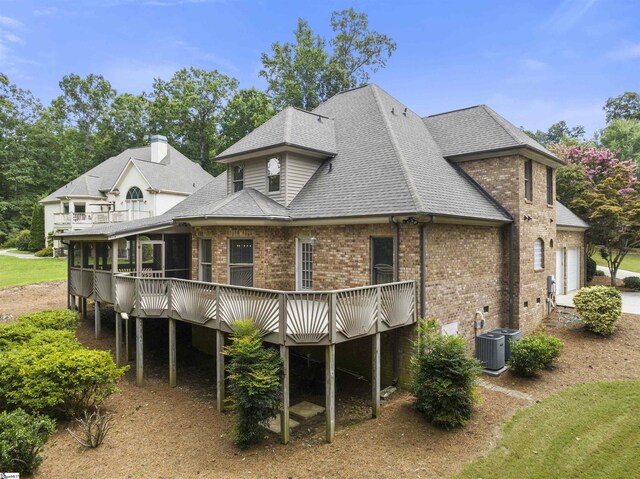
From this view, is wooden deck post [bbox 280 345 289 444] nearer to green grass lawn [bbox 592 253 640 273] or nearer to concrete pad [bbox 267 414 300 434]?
concrete pad [bbox 267 414 300 434]

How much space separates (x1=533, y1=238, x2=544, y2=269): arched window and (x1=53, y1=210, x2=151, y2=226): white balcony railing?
84.0ft

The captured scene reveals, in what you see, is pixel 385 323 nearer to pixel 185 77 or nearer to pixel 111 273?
pixel 111 273

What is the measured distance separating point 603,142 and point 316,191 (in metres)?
52.0

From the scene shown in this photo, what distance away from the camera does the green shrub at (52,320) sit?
11.7 m

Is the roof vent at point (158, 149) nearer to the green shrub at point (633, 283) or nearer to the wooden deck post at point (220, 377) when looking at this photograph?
the wooden deck post at point (220, 377)

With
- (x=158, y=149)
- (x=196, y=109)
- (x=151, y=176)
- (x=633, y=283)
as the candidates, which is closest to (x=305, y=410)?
(x=633, y=283)

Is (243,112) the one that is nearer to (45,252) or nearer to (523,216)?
(45,252)

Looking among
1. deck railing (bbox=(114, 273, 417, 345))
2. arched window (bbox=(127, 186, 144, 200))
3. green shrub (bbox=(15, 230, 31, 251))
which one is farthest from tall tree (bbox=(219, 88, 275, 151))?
deck railing (bbox=(114, 273, 417, 345))

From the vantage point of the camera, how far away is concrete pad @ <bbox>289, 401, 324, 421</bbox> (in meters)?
9.03

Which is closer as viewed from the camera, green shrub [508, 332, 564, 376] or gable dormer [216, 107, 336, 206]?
green shrub [508, 332, 564, 376]

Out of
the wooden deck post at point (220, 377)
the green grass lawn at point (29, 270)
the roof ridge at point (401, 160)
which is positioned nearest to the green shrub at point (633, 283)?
the roof ridge at point (401, 160)

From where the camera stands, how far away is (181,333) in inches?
605

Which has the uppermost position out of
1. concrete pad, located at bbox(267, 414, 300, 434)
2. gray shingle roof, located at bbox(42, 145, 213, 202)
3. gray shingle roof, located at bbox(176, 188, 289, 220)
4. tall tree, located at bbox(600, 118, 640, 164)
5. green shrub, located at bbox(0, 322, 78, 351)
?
tall tree, located at bbox(600, 118, 640, 164)

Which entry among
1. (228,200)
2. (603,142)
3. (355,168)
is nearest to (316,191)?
(355,168)
